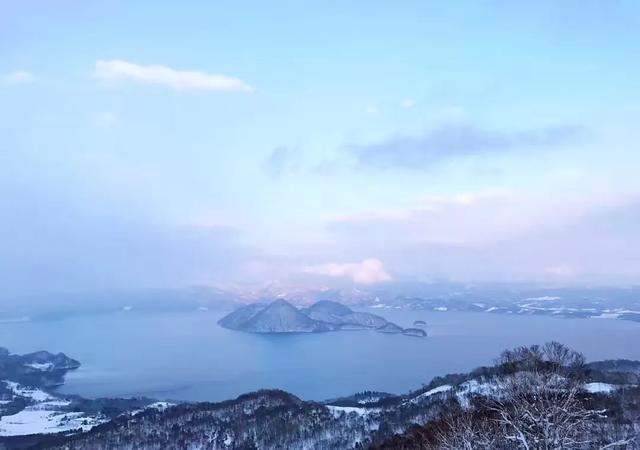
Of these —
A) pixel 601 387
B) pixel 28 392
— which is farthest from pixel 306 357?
pixel 601 387

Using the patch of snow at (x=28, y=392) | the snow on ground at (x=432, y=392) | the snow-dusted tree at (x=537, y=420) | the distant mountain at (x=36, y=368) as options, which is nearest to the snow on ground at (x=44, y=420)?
the patch of snow at (x=28, y=392)

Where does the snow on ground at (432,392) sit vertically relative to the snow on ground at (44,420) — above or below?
above

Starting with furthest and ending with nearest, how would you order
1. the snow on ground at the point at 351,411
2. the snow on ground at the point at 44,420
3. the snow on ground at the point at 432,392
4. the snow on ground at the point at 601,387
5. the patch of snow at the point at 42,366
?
the patch of snow at the point at 42,366 → the snow on ground at the point at 44,420 → the snow on ground at the point at 351,411 → the snow on ground at the point at 432,392 → the snow on ground at the point at 601,387

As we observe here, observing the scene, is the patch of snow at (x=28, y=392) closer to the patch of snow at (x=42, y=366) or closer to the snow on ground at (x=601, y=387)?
the patch of snow at (x=42, y=366)

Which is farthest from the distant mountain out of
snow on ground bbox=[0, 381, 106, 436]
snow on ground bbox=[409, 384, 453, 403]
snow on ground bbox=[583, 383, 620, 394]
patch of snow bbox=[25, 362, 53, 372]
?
snow on ground bbox=[583, 383, 620, 394]

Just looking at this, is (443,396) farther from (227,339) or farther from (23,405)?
(227,339)

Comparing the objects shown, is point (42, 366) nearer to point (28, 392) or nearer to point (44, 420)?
point (28, 392)
